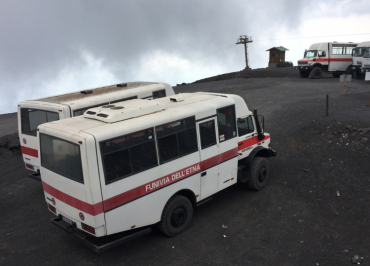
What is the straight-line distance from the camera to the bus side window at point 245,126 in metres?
9.51

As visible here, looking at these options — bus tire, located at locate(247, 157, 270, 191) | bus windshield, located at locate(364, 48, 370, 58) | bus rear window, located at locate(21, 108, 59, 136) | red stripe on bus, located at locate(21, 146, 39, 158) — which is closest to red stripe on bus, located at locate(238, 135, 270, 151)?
bus tire, located at locate(247, 157, 270, 191)

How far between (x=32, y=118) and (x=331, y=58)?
988 inches

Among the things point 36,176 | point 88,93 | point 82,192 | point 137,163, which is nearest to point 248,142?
point 137,163

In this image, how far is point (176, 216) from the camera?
794cm

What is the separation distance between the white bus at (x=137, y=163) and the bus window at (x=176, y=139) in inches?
0.9

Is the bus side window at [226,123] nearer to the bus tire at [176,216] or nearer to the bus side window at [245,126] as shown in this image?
the bus side window at [245,126]

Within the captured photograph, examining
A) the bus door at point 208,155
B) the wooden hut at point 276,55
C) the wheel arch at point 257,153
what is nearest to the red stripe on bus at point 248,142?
the wheel arch at point 257,153

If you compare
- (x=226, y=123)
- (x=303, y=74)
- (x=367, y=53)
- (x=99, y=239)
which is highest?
(x=367, y=53)

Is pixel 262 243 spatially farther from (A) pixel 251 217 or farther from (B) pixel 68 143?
(B) pixel 68 143

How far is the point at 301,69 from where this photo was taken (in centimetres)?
2944

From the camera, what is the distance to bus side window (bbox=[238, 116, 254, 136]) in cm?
951

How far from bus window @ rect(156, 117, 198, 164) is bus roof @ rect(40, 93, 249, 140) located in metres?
0.16

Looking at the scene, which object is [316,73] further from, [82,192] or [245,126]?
[82,192]

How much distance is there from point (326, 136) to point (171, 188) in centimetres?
838
